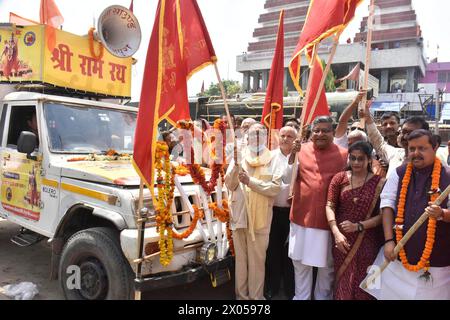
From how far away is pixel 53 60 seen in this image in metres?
4.32

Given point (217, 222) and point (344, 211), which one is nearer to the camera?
point (344, 211)

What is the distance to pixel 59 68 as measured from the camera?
4391 mm

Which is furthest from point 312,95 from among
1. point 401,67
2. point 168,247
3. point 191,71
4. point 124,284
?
point 401,67

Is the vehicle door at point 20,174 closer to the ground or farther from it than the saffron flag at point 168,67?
closer to the ground

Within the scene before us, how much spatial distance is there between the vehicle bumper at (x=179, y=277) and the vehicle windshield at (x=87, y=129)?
173 cm

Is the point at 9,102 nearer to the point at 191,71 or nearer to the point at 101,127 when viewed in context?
the point at 101,127

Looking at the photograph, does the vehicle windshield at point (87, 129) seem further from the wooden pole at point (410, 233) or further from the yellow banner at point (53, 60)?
the wooden pole at point (410, 233)

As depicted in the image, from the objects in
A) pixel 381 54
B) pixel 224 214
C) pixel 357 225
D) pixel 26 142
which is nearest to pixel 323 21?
pixel 357 225

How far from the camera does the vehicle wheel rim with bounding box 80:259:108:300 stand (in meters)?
2.96

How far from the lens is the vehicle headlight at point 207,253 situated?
3006mm

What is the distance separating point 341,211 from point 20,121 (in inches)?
142

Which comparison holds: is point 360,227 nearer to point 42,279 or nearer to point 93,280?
point 93,280

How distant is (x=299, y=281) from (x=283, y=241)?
53 centimetres

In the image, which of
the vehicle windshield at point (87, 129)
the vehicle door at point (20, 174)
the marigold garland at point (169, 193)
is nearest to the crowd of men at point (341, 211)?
the marigold garland at point (169, 193)
